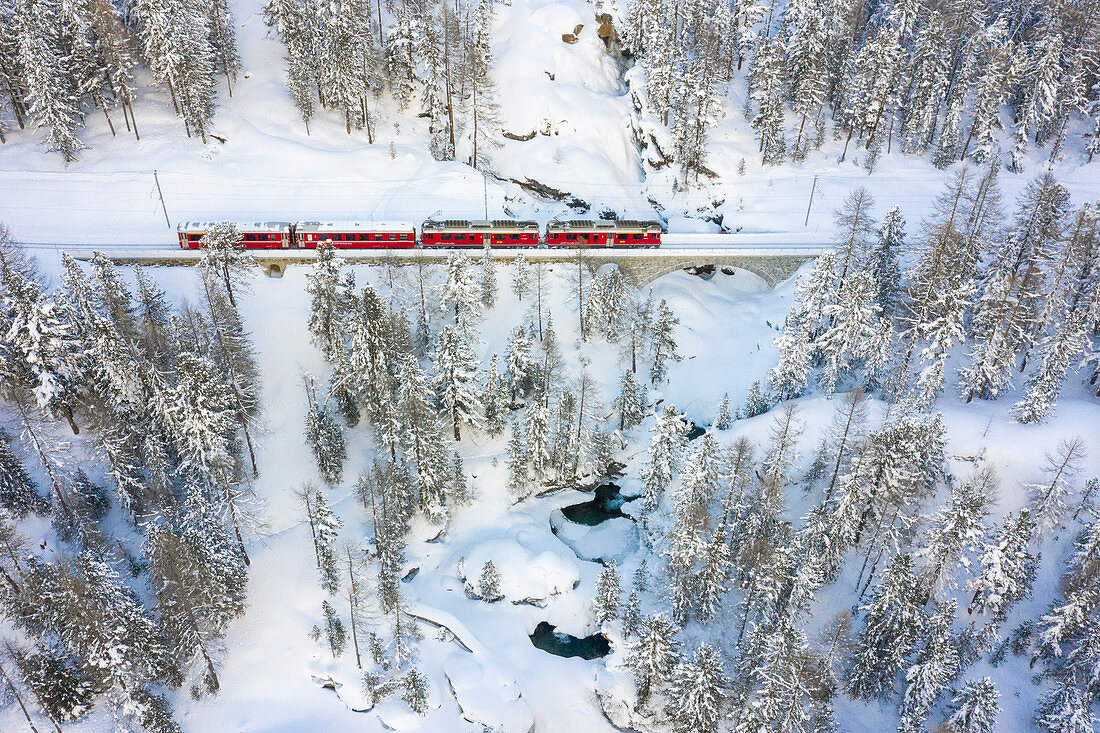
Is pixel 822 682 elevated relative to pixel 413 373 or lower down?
lower down

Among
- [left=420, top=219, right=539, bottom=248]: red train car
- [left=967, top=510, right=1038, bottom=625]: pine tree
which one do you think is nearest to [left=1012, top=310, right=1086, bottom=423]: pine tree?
[left=967, top=510, right=1038, bottom=625]: pine tree

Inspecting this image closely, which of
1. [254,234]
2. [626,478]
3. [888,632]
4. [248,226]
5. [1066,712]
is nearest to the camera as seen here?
[1066,712]

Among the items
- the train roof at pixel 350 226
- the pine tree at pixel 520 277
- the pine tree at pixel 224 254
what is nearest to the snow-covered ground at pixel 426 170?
the train roof at pixel 350 226

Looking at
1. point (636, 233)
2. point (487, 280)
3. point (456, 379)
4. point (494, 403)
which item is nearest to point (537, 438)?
point (494, 403)

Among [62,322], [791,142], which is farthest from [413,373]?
[791,142]

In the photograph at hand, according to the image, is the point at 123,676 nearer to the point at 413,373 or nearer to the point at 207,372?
the point at 207,372

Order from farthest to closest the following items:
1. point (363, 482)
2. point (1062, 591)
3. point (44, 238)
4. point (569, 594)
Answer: point (44, 238) < point (363, 482) < point (569, 594) < point (1062, 591)

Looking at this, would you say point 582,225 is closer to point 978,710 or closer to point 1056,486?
point 1056,486

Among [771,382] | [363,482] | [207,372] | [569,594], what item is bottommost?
[569,594]
